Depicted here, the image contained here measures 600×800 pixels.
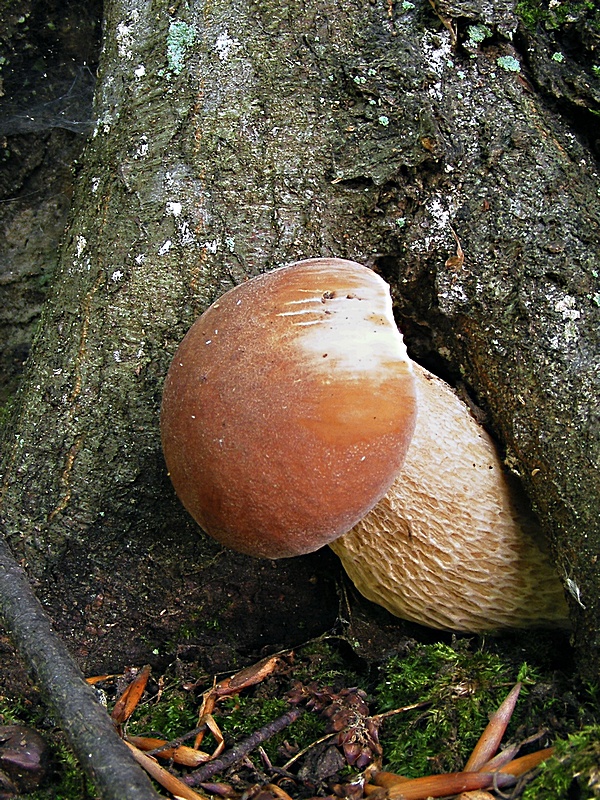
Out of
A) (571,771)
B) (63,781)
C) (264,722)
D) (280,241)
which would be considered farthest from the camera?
(280,241)

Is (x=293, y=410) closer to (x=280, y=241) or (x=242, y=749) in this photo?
(x=280, y=241)

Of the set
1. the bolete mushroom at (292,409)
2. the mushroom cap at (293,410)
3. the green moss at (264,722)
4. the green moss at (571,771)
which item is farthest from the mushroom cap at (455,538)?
the green moss at (571,771)

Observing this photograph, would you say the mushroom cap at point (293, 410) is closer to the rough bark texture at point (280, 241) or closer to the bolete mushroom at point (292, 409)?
the bolete mushroom at point (292, 409)

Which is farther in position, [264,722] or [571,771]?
[264,722]

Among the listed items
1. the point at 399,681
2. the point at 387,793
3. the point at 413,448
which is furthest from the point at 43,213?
the point at 387,793

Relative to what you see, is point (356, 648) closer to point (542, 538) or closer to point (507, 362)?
point (542, 538)

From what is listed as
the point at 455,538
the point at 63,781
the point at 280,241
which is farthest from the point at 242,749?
the point at 280,241
